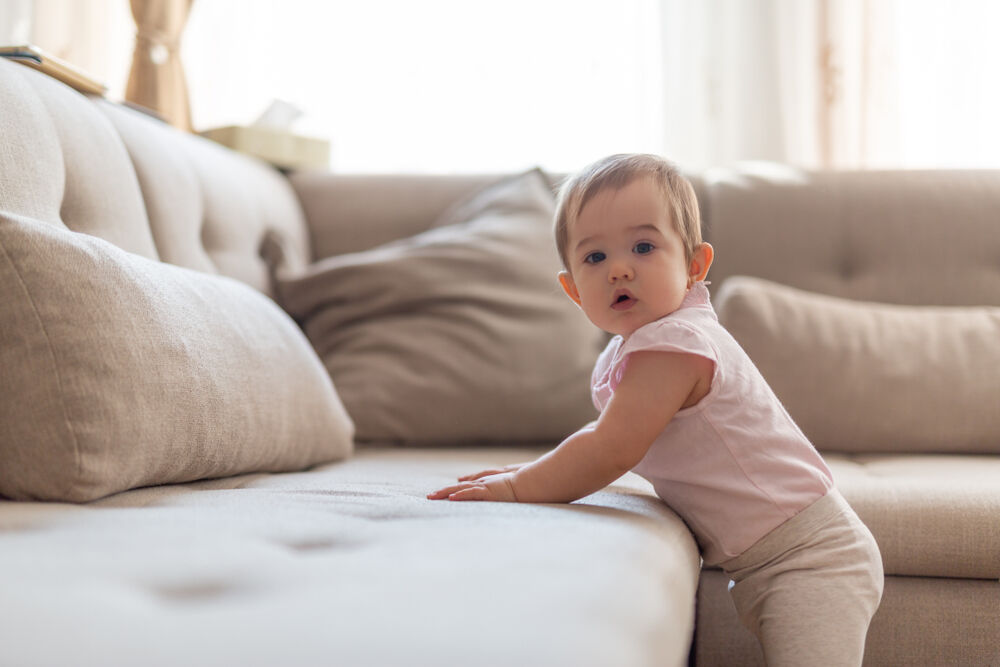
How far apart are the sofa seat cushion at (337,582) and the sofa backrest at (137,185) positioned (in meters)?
0.42

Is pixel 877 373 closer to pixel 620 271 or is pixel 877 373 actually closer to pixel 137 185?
pixel 620 271

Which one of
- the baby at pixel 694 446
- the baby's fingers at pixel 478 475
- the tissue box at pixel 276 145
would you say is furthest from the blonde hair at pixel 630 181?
the tissue box at pixel 276 145

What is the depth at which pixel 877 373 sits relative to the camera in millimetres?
1551

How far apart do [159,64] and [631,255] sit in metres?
1.74

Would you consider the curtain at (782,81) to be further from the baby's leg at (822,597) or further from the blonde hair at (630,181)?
the baby's leg at (822,597)

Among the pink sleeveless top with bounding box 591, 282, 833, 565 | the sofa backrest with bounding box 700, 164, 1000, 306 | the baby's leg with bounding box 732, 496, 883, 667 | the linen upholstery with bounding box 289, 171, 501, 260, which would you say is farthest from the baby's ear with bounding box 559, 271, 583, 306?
the linen upholstery with bounding box 289, 171, 501, 260

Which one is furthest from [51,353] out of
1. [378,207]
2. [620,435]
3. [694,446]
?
[378,207]

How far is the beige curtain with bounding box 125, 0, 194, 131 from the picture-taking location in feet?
7.26

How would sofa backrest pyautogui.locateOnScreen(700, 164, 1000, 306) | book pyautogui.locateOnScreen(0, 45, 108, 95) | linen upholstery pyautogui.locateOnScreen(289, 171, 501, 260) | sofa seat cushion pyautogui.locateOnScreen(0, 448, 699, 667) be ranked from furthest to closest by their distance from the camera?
linen upholstery pyautogui.locateOnScreen(289, 171, 501, 260) → sofa backrest pyautogui.locateOnScreen(700, 164, 1000, 306) → book pyautogui.locateOnScreen(0, 45, 108, 95) → sofa seat cushion pyautogui.locateOnScreen(0, 448, 699, 667)

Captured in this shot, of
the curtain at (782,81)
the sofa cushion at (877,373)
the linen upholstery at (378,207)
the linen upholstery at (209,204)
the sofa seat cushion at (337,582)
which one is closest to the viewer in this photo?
the sofa seat cushion at (337,582)

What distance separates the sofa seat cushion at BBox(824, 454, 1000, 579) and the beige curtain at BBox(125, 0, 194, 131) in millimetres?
1836

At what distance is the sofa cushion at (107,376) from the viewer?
835mm

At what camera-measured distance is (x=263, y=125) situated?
2.29 m

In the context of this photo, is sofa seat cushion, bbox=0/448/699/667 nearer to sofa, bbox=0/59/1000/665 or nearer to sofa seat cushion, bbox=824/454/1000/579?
sofa, bbox=0/59/1000/665
